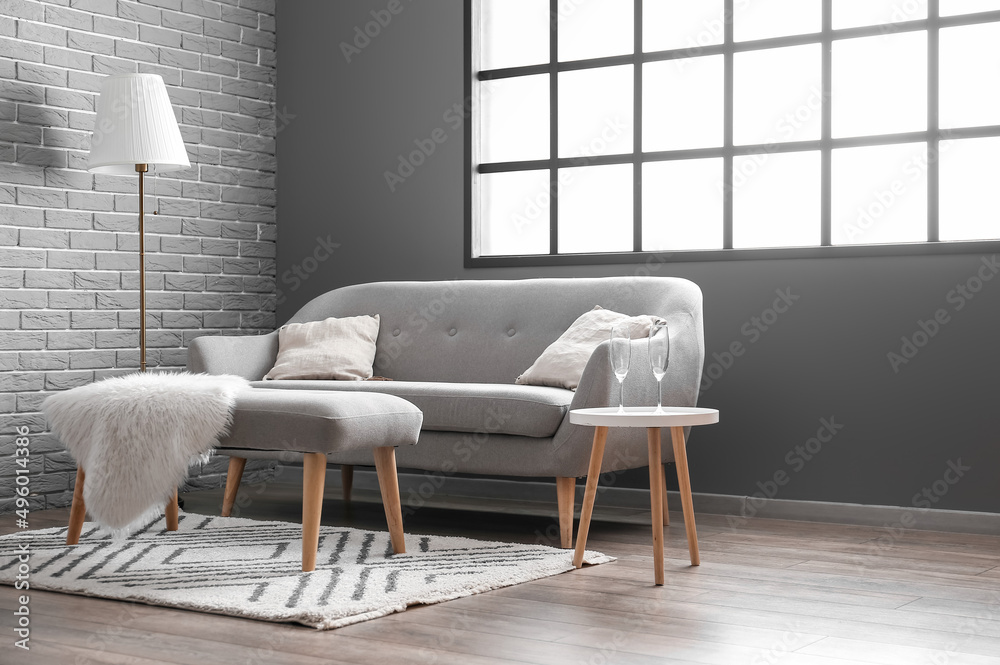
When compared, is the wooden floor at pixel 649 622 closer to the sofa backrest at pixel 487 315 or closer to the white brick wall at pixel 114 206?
the sofa backrest at pixel 487 315

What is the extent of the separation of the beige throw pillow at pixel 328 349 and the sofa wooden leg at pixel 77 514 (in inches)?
42.1

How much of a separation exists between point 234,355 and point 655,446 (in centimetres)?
195

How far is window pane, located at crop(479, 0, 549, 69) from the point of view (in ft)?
15.8

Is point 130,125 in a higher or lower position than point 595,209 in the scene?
higher

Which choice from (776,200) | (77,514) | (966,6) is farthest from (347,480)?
(966,6)

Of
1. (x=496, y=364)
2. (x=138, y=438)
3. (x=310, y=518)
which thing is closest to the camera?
(x=310, y=518)

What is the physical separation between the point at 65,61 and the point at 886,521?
11.5 ft

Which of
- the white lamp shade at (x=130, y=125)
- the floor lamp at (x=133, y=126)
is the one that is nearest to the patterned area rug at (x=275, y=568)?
the floor lamp at (x=133, y=126)

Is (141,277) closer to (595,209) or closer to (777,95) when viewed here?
(595,209)

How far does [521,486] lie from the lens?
15.3 feet

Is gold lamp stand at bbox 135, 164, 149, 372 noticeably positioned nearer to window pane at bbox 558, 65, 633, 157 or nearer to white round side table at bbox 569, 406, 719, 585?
window pane at bbox 558, 65, 633, 157

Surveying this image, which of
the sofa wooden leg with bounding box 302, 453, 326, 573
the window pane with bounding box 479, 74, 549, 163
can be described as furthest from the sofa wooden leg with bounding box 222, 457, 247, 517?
the window pane with bounding box 479, 74, 549, 163

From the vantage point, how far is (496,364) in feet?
13.9

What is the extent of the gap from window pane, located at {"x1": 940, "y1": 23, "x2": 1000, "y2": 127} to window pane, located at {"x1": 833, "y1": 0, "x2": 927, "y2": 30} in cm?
13
